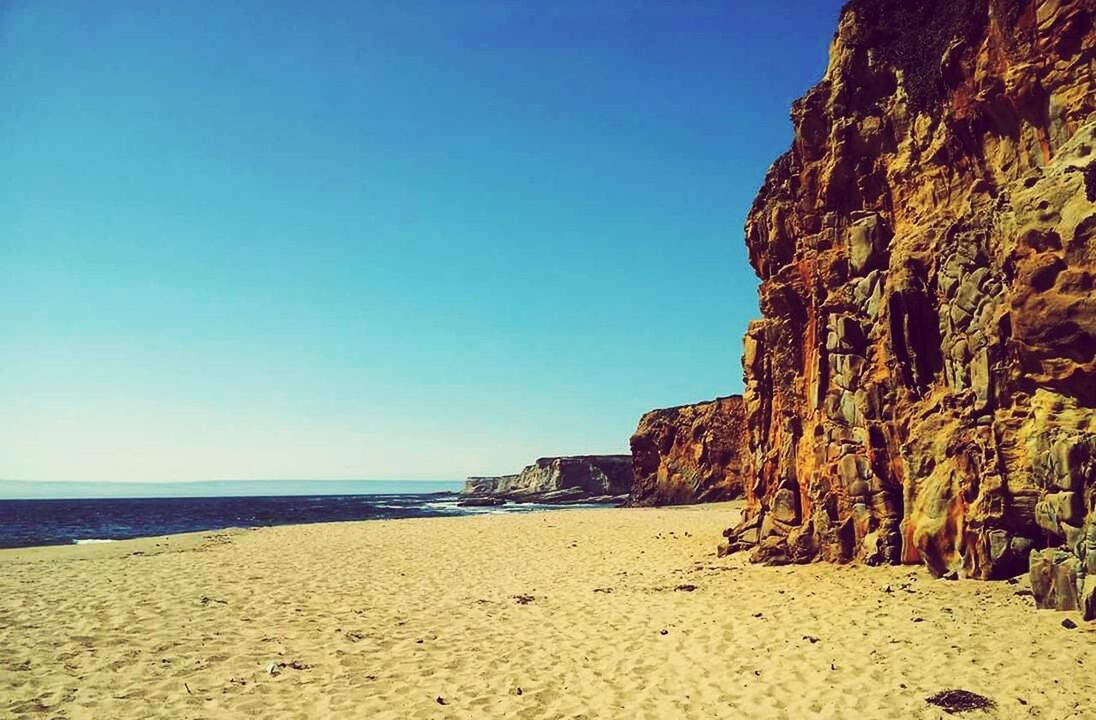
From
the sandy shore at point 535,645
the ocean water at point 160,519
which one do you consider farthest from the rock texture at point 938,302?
the ocean water at point 160,519

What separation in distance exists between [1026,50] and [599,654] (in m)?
12.8

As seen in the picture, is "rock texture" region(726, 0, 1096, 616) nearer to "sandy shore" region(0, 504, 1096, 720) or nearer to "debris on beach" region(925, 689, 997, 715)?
"sandy shore" region(0, 504, 1096, 720)

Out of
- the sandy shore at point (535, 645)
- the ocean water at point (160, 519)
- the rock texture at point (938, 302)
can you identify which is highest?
the rock texture at point (938, 302)

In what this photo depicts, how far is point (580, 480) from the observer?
9894 centimetres

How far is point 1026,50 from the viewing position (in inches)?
443

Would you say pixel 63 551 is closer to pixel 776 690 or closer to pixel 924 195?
pixel 776 690

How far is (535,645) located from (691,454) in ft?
185

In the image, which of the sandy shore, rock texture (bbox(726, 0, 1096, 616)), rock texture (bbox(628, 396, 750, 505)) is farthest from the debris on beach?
rock texture (bbox(628, 396, 750, 505))

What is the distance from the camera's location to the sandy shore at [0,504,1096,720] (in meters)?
7.57

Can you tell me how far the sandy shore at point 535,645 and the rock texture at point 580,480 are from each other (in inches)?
3090

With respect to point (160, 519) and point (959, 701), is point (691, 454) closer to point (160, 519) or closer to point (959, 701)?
point (160, 519)

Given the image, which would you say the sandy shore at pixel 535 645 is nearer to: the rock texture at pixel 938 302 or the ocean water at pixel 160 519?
the rock texture at pixel 938 302

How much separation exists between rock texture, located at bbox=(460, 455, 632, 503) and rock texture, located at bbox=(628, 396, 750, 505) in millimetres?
23735

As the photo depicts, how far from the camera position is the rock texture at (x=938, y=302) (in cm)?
975
